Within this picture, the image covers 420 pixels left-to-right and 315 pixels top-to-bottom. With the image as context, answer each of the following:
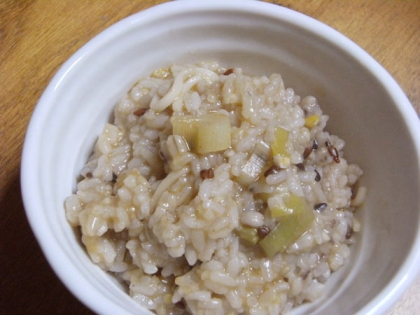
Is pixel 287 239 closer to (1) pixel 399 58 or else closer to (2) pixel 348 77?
(2) pixel 348 77

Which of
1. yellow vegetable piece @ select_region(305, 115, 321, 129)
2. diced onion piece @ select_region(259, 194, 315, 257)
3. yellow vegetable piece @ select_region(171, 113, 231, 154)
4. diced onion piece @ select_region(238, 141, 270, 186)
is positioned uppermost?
yellow vegetable piece @ select_region(171, 113, 231, 154)

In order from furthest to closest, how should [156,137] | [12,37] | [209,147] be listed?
1. [12,37]
2. [156,137]
3. [209,147]

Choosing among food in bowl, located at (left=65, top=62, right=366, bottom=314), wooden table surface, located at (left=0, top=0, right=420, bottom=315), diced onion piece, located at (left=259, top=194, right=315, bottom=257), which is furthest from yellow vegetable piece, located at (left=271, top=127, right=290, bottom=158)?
wooden table surface, located at (left=0, top=0, right=420, bottom=315)

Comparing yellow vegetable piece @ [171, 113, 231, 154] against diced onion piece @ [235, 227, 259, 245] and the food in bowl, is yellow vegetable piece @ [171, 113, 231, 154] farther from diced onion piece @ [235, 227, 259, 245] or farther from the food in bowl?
diced onion piece @ [235, 227, 259, 245]

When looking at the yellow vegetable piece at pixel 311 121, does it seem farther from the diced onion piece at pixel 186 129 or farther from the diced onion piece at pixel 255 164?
the diced onion piece at pixel 186 129

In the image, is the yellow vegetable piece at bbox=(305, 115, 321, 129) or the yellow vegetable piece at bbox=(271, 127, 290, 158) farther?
the yellow vegetable piece at bbox=(305, 115, 321, 129)

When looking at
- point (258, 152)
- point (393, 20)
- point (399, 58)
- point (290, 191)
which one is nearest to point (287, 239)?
point (290, 191)

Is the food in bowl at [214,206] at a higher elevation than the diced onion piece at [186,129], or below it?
below

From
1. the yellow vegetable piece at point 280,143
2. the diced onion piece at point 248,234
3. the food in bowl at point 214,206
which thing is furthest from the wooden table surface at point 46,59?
the yellow vegetable piece at point 280,143
